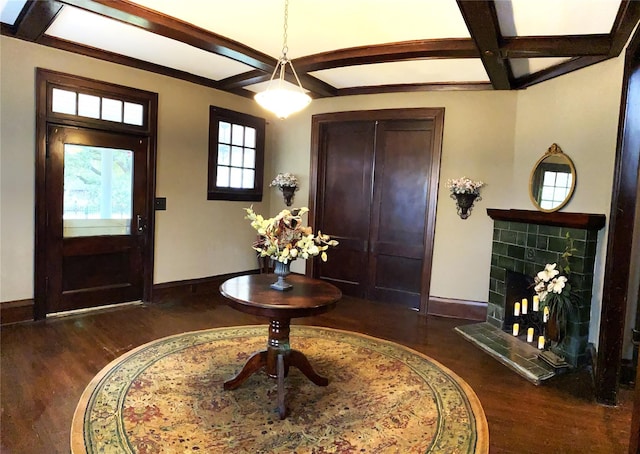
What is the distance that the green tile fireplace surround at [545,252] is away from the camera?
319 centimetres

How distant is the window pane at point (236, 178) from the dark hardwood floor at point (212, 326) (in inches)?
65.9

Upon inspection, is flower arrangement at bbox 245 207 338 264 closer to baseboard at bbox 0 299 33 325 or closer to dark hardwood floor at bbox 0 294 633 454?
dark hardwood floor at bbox 0 294 633 454

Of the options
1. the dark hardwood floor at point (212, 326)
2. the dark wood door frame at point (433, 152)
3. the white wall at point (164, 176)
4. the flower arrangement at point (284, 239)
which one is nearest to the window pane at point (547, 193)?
the dark wood door frame at point (433, 152)

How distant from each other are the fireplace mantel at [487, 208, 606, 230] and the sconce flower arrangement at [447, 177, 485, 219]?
23 cm

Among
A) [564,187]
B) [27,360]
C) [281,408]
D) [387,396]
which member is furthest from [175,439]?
[564,187]

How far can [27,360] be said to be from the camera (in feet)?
9.68

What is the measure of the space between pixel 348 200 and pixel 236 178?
1.56m

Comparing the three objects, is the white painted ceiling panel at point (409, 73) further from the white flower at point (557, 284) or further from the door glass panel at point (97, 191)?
the door glass panel at point (97, 191)

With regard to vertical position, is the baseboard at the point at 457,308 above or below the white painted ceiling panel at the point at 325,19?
below

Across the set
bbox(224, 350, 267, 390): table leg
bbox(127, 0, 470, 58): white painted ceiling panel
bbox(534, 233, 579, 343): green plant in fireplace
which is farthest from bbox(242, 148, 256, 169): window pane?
bbox(534, 233, 579, 343): green plant in fireplace

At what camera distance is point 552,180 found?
371cm

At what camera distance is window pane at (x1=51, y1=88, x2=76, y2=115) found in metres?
3.76

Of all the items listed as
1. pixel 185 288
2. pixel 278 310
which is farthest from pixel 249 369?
pixel 185 288

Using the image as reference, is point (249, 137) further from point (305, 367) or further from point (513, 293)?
point (513, 293)
